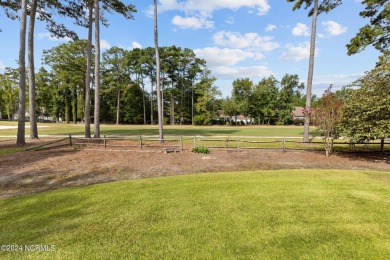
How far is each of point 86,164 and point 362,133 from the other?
13703 millimetres

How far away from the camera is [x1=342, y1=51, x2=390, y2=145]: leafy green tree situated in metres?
10.6

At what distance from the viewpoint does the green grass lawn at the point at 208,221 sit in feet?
11.1

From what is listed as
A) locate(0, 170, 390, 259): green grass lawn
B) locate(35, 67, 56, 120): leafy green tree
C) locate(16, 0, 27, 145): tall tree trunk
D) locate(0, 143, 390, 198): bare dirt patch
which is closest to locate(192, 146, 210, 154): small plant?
locate(0, 143, 390, 198): bare dirt patch

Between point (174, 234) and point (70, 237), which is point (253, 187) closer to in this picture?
point (174, 234)

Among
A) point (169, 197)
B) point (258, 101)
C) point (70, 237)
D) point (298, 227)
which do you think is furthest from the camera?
point (258, 101)

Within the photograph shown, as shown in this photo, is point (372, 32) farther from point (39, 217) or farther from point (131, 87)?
point (131, 87)

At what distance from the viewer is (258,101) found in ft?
205

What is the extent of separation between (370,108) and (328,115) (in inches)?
72.1

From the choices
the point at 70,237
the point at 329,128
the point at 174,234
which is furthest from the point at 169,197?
the point at 329,128

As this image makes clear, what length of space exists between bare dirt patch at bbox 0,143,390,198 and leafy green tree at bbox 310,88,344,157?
1.41 meters

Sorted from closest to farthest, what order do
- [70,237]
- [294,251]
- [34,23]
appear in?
[294,251] < [70,237] < [34,23]

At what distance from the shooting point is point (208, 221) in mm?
4316

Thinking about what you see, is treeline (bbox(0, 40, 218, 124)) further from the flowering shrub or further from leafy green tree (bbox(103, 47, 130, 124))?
the flowering shrub

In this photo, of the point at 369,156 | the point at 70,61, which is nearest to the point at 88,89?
the point at 369,156
